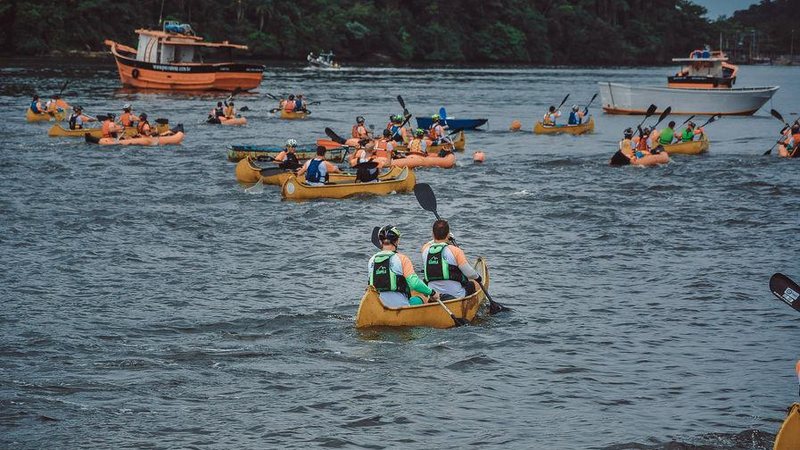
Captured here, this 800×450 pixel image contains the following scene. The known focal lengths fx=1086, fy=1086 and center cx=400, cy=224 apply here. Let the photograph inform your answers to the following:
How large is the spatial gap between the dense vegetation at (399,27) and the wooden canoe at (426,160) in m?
75.8

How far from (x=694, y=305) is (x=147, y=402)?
1061 cm

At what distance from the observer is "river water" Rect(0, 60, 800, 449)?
14039 millimetres

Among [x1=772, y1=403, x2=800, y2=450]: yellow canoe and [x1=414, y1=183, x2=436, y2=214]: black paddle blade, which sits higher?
[x1=414, y1=183, x2=436, y2=214]: black paddle blade

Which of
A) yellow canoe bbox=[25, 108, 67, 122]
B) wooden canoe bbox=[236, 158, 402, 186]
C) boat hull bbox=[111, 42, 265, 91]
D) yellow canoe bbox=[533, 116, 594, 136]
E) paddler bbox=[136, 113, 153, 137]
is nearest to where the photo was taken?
wooden canoe bbox=[236, 158, 402, 186]

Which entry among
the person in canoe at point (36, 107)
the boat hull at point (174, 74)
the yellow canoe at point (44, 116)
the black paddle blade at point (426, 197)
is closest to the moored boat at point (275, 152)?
the black paddle blade at point (426, 197)

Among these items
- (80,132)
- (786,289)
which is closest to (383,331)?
(786,289)

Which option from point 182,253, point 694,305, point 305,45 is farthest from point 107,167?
point 305,45

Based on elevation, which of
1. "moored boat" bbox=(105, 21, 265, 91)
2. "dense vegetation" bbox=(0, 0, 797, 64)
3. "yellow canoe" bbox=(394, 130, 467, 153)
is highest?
"dense vegetation" bbox=(0, 0, 797, 64)

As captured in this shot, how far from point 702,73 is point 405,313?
6068cm

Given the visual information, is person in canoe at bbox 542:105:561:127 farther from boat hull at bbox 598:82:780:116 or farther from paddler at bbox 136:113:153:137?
paddler at bbox 136:113:153:137

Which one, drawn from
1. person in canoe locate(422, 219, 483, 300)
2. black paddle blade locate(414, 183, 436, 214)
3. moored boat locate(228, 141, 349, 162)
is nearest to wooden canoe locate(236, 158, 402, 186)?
moored boat locate(228, 141, 349, 162)

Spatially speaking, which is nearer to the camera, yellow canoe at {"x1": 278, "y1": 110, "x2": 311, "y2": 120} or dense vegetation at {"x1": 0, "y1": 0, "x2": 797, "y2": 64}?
yellow canoe at {"x1": 278, "y1": 110, "x2": 311, "y2": 120}

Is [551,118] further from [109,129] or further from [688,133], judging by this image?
[109,129]

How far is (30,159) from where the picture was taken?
1547 inches
